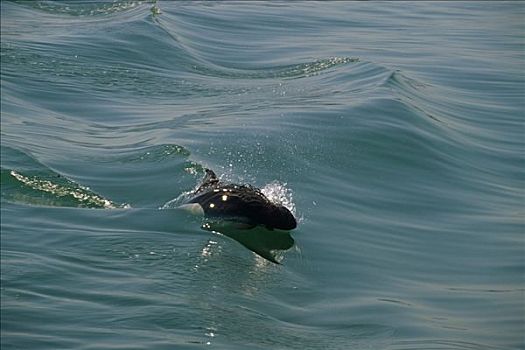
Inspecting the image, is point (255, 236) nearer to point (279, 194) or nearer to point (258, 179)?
point (279, 194)

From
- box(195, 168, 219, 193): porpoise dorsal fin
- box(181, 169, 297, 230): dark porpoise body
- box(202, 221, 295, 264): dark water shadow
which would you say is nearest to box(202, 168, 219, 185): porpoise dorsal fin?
box(195, 168, 219, 193): porpoise dorsal fin

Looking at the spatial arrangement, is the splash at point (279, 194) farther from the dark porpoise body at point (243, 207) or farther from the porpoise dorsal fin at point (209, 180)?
the dark porpoise body at point (243, 207)

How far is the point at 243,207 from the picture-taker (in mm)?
11688

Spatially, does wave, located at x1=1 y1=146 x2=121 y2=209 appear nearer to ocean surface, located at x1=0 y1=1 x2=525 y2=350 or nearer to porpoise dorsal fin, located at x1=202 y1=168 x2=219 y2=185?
ocean surface, located at x1=0 y1=1 x2=525 y2=350

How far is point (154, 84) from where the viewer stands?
19.1 metres

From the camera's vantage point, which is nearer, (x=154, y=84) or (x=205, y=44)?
(x=154, y=84)

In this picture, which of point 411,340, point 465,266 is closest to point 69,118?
point 465,266

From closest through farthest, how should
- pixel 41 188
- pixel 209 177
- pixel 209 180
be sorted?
pixel 209 180 < pixel 209 177 < pixel 41 188

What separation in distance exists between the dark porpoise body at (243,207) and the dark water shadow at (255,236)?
0.07 m

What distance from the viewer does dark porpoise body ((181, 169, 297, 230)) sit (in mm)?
11656

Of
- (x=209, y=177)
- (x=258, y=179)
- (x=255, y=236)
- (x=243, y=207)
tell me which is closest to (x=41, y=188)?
(x=209, y=177)

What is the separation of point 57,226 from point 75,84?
7004 mm

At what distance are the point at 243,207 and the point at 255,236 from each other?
263mm

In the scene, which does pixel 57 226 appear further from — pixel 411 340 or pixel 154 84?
pixel 154 84
